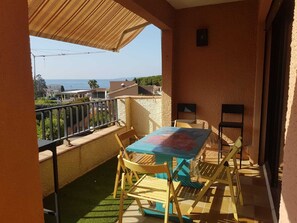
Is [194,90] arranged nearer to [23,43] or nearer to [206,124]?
[206,124]

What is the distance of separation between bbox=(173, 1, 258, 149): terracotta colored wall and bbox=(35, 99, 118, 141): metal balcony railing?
184 centimetres

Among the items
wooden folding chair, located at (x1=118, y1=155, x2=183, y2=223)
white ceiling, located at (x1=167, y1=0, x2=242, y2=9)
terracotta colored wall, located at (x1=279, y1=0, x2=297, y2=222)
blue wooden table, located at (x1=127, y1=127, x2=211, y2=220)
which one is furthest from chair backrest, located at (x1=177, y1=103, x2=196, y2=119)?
terracotta colored wall, located at (x1=279, y1=0, x2=297, y2=222)

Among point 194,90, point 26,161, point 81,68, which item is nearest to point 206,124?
point 194,90

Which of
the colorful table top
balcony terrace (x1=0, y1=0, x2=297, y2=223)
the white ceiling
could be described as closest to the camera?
balcony terrace (x1=0, y1=0, x2=297, y2=223)

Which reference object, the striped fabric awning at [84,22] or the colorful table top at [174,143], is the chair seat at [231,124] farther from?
the striped fabric awning at [84,22]

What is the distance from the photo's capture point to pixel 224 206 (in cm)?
369

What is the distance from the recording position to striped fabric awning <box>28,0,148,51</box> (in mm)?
3990

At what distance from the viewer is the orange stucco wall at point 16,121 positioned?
1206 mm

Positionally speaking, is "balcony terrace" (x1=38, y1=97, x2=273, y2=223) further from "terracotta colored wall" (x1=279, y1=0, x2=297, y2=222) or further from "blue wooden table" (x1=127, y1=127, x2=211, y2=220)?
"terracotta colored wall" (x1=279, y1=0, x2=297, y2=222)

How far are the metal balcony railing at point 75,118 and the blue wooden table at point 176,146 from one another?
1794mm

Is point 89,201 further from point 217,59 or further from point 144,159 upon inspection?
point 217,59

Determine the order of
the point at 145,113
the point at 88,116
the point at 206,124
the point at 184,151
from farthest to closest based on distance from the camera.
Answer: the point at 145,113 → the point at 206,124 → the point at 88,116 → the point at 184,151

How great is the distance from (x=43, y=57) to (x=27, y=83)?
18.4m

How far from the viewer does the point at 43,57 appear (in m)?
17.8
